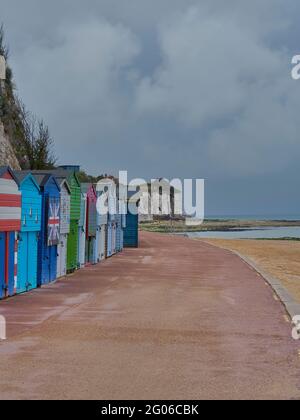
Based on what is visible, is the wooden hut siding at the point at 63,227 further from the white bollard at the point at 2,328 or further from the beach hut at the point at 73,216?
the white bollard at the point at 2,328

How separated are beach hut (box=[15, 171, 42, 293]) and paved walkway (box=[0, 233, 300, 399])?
1.83 ft

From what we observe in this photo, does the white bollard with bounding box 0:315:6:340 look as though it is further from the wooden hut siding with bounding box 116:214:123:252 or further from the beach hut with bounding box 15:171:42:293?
the wooden hut siding with bounding box 116:214:123:252

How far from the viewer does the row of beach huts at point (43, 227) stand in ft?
52.6

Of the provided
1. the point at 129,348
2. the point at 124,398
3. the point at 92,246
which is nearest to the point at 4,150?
the point at 92,246

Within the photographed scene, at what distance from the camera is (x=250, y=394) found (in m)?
7.59

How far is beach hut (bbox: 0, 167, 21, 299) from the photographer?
15.6 m

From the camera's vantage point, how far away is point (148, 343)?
10609 millimetres

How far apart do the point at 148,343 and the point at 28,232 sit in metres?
7.98

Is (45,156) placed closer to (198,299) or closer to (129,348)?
(198,299)

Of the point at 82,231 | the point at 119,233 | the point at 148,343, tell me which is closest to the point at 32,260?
the point at 82,231

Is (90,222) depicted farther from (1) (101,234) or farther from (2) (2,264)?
(2) (2,264)

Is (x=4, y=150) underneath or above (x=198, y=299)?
above
